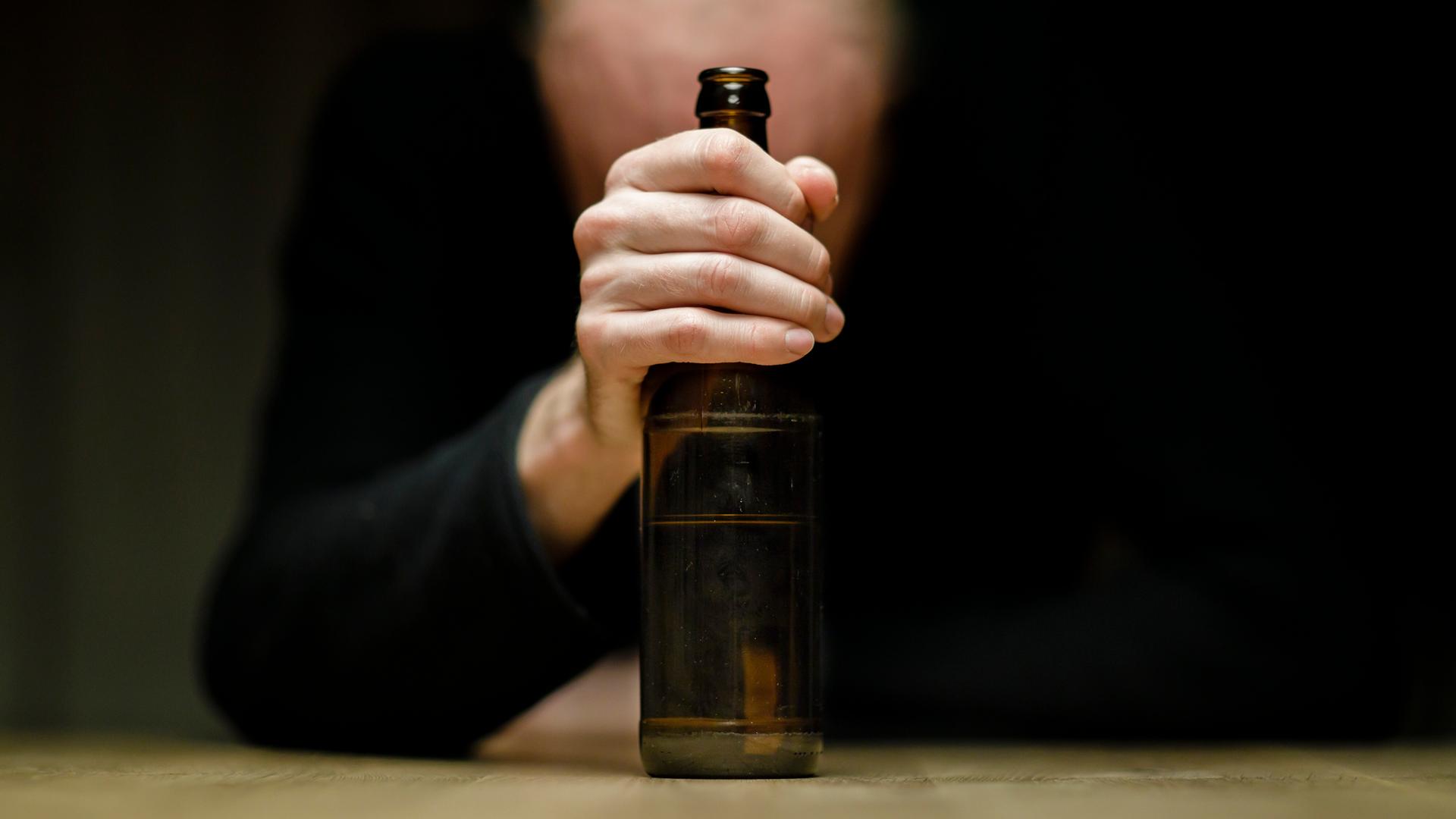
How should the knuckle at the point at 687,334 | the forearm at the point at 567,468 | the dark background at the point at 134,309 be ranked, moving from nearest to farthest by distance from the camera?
the knuckle at the point at 687,334 → the forearm at the point at 567,468 → the dark background at the point at 134,309

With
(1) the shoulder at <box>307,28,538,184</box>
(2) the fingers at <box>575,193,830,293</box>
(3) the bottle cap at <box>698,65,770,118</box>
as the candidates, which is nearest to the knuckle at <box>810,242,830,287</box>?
(2) the fingers at <box>575,193,830,293</box>

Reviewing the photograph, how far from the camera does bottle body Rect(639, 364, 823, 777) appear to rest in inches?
35.7

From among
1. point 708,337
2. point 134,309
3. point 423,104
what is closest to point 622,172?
point 708,337

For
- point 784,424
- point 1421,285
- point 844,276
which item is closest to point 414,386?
point 844,276

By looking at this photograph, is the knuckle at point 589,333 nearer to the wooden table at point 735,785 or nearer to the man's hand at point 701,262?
the man's hand at point 701,262

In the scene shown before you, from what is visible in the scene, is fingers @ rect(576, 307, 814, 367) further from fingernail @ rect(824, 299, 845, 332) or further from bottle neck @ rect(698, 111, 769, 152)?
bottle neck @ rect(698, 111, 769, 152)

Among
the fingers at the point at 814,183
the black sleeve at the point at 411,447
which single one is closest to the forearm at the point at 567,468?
the black sleeve at the point at 411,447

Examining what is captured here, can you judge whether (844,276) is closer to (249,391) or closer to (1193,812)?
(1193,812)

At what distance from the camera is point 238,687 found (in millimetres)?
1420

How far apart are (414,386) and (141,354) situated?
1.49m

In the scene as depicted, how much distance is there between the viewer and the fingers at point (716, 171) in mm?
924

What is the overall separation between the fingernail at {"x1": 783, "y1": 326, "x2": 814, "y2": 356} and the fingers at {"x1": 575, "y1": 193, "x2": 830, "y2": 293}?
0.15 ft

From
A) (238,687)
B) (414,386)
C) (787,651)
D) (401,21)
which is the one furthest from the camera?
(401,21)

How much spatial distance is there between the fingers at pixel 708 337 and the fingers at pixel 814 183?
0.35 ft
